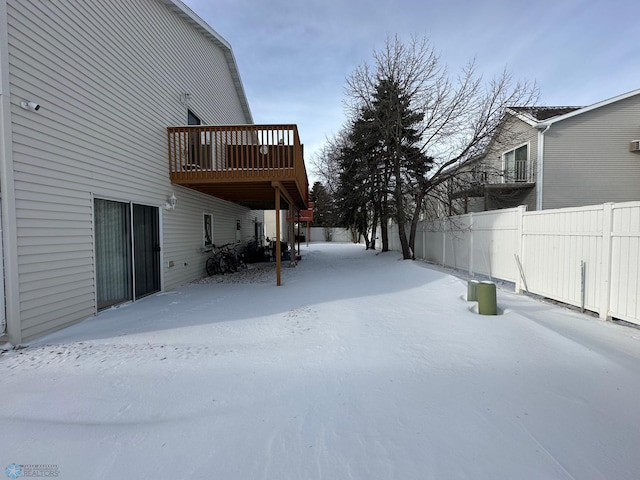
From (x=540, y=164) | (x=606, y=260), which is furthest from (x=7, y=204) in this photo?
(x=540, y=164)

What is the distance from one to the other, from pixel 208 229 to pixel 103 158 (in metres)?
5.19

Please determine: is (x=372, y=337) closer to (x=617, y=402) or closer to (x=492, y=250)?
(x=617, y=402)

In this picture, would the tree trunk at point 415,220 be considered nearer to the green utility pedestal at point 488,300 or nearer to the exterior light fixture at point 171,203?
the green utility pedestal at point 488,300

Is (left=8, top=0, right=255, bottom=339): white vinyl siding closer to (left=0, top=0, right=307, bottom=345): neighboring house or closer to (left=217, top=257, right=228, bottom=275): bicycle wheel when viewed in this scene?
(left=0, top=0, right=307, bottom=345): neighboring house

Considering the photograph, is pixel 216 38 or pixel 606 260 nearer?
pixel 606 260

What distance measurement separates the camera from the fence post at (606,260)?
164 inches

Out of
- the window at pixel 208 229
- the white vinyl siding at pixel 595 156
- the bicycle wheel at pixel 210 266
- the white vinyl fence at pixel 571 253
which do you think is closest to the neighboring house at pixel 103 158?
the bicycle wheel at pixel 210 266

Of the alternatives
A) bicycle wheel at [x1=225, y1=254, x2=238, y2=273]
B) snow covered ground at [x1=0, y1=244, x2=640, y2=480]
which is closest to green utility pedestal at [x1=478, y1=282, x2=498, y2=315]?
snow covered ground at [x1=0, y1=244, x2=640, y2=480]

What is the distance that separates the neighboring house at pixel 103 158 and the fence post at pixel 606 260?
557 centimetres

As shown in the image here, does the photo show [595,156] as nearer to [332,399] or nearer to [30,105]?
[332,399]

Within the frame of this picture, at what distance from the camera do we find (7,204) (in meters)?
3.57

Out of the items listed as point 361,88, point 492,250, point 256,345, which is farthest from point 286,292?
point 361,88

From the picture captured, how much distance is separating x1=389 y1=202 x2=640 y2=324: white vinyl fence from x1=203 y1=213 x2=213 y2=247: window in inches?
305

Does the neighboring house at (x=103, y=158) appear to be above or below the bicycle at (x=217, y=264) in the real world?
above
